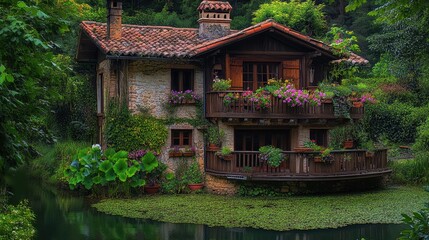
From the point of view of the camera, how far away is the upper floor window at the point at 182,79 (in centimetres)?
2053

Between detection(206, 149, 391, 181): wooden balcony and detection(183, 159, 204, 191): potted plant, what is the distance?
1017 millimetres

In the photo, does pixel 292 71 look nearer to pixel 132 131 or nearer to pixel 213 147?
pixel 213 147

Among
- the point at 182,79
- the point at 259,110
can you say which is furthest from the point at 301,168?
the point at 182,79

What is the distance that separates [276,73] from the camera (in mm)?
20469

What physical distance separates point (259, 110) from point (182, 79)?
3559 millimetres

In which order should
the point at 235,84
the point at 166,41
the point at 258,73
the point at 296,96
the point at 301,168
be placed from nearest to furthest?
the point at 301,168 → the point at 296,96 → the point at 235,84 → the point at 258,73 → the point at 166,41

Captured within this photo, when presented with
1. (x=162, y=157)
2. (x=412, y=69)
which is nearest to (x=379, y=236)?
(x=162, y=157)

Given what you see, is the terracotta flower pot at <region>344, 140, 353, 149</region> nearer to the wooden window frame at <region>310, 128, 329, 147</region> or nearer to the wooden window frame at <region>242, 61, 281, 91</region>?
the wooden window frame at <region>310, 128, 329, 147</region>

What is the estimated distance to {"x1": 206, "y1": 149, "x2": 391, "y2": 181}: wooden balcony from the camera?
18188mm

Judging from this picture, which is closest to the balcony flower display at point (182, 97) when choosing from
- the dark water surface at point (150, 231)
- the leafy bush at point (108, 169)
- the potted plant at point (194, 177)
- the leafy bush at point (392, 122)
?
the leafy bush at point (108, 169)

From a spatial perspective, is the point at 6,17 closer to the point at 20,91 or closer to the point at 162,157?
the point at 20,91

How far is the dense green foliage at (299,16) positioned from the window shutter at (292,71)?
38.4ft

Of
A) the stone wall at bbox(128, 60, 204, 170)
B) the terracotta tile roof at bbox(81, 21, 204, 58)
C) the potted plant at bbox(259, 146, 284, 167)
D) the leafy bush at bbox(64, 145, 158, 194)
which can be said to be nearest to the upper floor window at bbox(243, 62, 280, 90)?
the stone wall at bbox(128, 60, 204, 170)

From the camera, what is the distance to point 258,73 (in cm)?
2038
